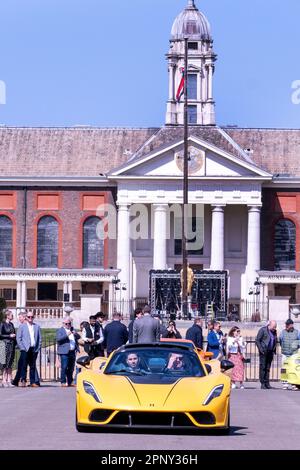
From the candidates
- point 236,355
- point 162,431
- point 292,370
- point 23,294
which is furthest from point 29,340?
point 23,294

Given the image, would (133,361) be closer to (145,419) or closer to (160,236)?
(145,419)

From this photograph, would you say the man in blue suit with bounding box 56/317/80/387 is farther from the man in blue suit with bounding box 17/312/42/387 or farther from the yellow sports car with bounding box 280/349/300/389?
the yellow sports car with bounding box 280/349/300/389

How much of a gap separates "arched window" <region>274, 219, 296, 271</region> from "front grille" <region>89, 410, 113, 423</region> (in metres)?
73.6

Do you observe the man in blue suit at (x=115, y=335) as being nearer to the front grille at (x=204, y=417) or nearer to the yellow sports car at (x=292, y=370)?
the yellow sports car at (x=292, y=370)

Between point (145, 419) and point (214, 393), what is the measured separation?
3.71ft

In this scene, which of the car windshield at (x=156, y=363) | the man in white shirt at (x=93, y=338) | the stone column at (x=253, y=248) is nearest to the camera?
the car windshield at (x=156, y=363)

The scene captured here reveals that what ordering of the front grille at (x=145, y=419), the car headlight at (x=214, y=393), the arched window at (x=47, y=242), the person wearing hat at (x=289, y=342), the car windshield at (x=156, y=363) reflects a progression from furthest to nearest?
1. the arched window at (x=47, y=242)
2. the person wearing hat at (x=289, y=342)
3. the car windshield at (x=156, y=363)
4. the car headlight at (x=214, y=393)
5. the front grille at (x=145, y=419)

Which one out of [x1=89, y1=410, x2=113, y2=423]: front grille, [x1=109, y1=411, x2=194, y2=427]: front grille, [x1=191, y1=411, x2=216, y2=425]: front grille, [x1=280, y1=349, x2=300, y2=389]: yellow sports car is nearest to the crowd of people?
[x1=280, y1=349, x2=300, y2=389]: yellow sports car

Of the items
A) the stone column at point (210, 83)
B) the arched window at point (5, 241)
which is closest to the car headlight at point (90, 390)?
the arched window at point (5, 241)

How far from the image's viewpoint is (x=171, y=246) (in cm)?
9381

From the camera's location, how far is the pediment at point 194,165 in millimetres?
91625

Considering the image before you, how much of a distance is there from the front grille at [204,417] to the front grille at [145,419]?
0.80 feet

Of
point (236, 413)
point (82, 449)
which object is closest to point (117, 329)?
point (236, 413)
